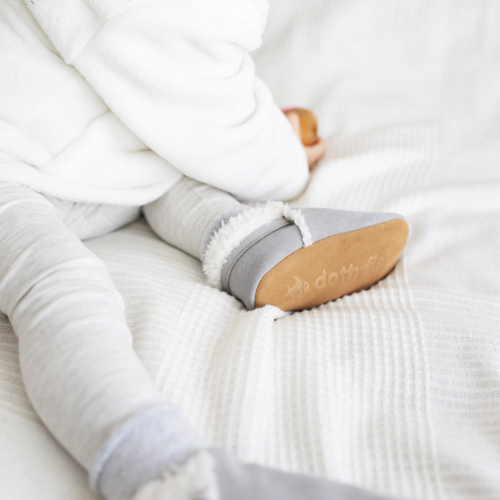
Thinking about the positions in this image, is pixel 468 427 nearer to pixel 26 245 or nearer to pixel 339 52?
pixel 26 245

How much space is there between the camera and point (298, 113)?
3.29ft

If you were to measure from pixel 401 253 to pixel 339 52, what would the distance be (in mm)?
619

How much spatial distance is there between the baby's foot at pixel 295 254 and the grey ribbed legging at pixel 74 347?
0.57 feet

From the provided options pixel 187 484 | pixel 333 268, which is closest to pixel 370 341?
pixel 333 268

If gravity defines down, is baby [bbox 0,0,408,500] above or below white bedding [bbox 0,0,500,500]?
above

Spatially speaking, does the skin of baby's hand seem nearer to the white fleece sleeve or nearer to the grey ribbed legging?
the white fleece sleeve

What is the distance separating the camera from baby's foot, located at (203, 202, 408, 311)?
61 cm

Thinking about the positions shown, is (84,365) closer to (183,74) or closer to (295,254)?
(295,254)

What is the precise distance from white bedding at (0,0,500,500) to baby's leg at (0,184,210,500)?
0.20 ft

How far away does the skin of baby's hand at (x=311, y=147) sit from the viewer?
96 centimetres

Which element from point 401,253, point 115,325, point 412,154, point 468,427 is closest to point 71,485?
point 115,325

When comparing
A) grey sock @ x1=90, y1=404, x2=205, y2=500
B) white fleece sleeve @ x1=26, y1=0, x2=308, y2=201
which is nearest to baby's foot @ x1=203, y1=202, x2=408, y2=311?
white fleece sleeve @ x1=26, y1=0, x2=308, y2=201

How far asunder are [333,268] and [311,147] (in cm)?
40

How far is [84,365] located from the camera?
1.32 feet
